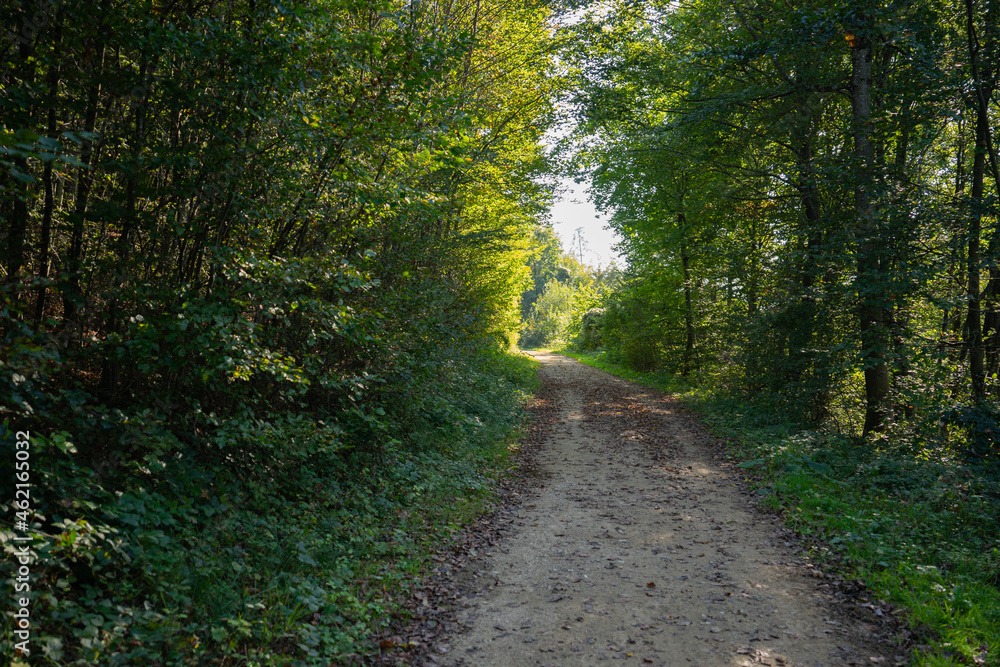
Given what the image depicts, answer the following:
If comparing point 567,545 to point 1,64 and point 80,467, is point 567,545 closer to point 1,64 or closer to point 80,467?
point 80,467

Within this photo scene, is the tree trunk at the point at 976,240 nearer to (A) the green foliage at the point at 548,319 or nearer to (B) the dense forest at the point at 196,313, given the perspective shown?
(B) the dense forest at the point at 196,313

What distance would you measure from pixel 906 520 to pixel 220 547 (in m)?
7.88

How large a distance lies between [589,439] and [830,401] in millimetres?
5669

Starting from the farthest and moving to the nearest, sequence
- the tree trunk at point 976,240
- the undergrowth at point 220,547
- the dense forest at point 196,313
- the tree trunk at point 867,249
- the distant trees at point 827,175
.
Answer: the tree trunk at point 867,249, the distant trees at point 827,175, the tree trunk at point 976,240, the dense forest at point 196,313, the undergrowth at point 220,547

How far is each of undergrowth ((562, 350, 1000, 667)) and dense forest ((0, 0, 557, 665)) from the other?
15.6 feet

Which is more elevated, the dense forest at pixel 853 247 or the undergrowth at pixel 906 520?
the dense forest at pixel 853 247

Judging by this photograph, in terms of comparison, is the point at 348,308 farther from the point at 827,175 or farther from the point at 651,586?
the point at 827,175

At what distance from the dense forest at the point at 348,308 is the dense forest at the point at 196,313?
0.04 m

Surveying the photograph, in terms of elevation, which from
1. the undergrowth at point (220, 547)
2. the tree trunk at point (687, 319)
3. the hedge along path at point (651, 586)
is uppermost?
the tree trunk at point (687, 319)

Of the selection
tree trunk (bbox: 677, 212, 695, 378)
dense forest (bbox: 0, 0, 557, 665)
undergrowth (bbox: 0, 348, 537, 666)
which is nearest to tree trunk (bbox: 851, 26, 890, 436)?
dense forest (bbox: 0, 0, 557, 665)

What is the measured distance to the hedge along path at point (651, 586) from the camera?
174 inches
